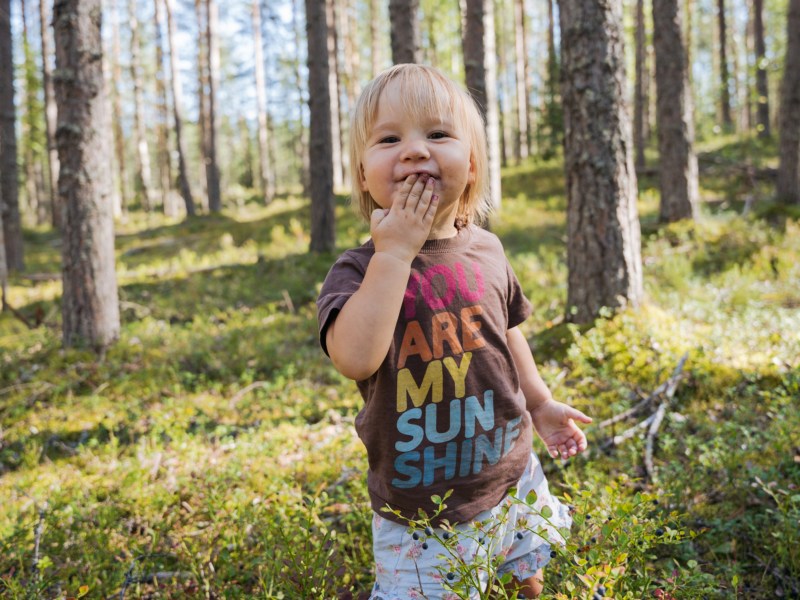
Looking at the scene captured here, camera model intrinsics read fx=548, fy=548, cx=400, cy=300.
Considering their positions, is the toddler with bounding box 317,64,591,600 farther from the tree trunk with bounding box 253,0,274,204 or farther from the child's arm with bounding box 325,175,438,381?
the tree trunk with bounding box 253,0,274,204

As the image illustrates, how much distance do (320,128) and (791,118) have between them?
838 centimetres

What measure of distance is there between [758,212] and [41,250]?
19597mm

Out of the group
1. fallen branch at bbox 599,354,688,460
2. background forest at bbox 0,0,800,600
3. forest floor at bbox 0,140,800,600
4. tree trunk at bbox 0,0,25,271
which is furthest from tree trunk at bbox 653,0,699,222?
tree trunk at bbox 0,0,25,271

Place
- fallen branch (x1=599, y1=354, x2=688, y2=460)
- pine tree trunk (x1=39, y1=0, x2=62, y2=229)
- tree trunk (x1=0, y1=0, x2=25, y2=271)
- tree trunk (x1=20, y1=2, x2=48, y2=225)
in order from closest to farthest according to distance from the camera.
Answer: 1. fallen branch (x1=599, y1=354, x2=688, y2=460)
2. tree trunk (x1=0, y1=0, x2=25, y2=271)
3. pine tree trunk (x1=39, y1=0, x2=62, y2=229)
4. tree trunk (x1=20, y1=2, x2=48, y2=225)

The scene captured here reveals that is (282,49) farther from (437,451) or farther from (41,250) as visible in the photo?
(437,451)

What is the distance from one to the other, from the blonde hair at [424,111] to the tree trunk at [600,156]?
312 centimetres

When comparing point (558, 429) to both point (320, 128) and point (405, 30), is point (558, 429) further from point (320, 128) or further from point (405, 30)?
point (320, 128)

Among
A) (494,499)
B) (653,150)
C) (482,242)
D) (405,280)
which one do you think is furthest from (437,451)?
(653,150)

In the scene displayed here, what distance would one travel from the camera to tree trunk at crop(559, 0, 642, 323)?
183 inches

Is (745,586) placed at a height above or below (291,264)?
below

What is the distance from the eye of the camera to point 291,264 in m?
9.84

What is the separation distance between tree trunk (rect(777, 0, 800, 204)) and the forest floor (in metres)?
1.03

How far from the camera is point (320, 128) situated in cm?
1015

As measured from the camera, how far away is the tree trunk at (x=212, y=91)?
1823 cm
